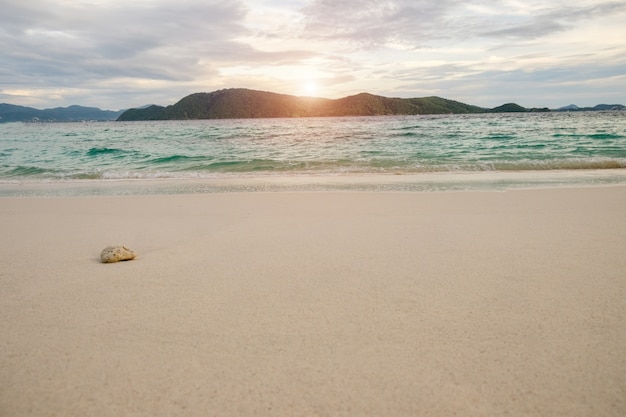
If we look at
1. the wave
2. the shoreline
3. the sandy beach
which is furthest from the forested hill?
the sandy beach

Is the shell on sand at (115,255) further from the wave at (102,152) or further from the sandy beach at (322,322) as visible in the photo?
the wave at (102,152)

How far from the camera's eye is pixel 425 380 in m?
1.63

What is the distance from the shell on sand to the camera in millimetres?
3240

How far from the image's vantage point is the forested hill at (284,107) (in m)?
125

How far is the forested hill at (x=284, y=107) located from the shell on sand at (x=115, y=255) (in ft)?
405

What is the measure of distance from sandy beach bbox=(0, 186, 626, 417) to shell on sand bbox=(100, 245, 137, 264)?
9 cm

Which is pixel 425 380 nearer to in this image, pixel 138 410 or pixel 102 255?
pixel 138 410

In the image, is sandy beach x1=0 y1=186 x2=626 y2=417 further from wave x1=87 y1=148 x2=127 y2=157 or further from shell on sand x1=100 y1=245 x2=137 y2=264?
wave x1=87 y1=148 x2=127 y2=157

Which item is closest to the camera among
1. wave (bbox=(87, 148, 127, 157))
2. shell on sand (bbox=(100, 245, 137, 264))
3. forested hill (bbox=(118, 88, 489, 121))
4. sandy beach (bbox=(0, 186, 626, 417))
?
sandy beach (bbox=(0, 186, 626, 417))

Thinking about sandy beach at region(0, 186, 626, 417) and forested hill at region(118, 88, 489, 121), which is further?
forested hill at region(118, 88, 489, 121)

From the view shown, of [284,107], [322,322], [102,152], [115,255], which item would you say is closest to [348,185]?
[115,255]

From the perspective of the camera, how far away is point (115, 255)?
3.25 meters

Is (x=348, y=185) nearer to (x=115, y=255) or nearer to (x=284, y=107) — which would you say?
(x=115, y=255)

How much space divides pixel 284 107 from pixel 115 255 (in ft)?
424
